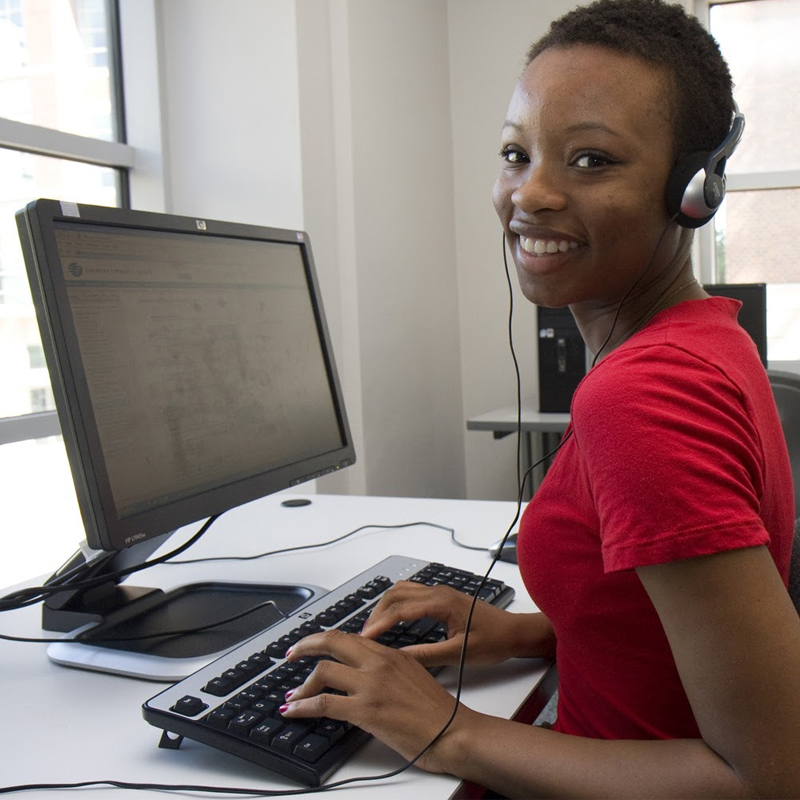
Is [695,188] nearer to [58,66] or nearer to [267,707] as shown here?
[267,707]

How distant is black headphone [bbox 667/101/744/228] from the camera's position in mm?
738

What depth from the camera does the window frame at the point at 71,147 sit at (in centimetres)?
190

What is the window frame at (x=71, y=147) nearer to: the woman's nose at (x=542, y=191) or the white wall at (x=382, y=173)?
the white wall at (x=382, y=173)

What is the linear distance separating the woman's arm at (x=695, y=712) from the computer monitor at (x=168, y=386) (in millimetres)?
253

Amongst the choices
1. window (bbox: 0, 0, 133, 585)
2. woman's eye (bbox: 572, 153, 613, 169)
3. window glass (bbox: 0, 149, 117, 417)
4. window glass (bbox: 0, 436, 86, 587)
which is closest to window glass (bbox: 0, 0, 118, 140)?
window (bbox: 0, 0, 133, 585)

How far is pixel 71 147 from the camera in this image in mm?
2080

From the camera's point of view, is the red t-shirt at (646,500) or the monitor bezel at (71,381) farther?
the monitor bezel at (71,381)

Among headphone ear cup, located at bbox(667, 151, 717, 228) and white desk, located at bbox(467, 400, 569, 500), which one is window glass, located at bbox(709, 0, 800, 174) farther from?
headphone ear cup, located at bbox(667, 151, 717, 228)

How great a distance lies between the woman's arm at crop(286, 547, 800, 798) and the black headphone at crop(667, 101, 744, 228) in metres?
0.31

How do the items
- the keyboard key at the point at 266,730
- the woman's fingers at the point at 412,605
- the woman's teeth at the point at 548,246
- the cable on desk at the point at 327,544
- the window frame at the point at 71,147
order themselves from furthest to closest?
the window frame at the point at 71,147 → the cable on desk at the point at 327,544 → the woman's fingers at the point at 412,605 → the woman's teeth at the point at 548,246 → the keyboard key at the point at 266,730

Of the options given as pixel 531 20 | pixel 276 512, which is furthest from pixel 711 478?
pixel 531 20

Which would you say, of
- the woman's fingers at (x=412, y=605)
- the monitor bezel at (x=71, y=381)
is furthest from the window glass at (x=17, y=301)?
the woman's fingers at (x=412, y=605)

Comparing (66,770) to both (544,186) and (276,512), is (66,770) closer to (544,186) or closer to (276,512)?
(544,186)

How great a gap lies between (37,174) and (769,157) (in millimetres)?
2555
